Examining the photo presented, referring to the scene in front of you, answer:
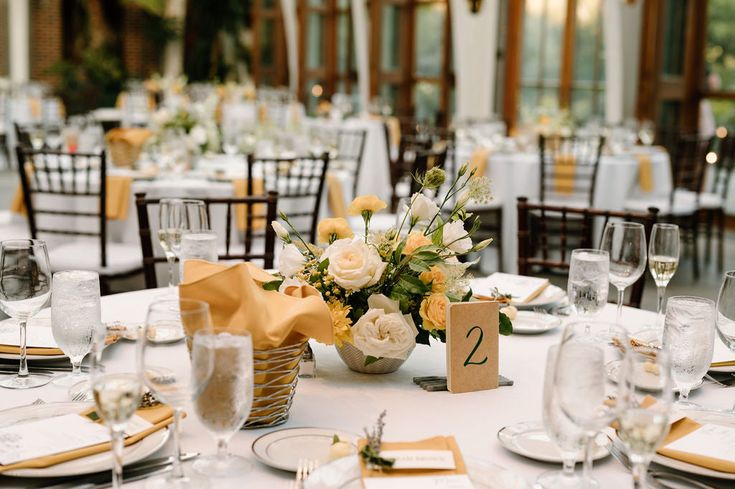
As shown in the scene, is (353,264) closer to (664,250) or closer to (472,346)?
(472,346)

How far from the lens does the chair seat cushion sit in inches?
159

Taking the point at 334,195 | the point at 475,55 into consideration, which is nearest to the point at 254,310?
the point at 334,195

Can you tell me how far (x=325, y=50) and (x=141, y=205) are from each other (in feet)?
33.9

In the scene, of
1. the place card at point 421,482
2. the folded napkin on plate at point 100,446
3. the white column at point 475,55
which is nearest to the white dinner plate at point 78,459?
the folded napkin on plate at point 100,446

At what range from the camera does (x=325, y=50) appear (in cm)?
1284

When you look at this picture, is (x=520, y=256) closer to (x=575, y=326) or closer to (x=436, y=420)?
(x=436, y=420)

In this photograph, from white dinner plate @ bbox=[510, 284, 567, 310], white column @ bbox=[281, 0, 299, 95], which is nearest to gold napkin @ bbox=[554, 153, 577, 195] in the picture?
white dinner plate @ bbox=[510, 284, 567, 310]

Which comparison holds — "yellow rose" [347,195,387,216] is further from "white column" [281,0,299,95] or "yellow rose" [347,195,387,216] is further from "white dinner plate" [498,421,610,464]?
"white column" [281,0,299,95]

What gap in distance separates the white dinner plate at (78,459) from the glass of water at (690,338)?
0.82m

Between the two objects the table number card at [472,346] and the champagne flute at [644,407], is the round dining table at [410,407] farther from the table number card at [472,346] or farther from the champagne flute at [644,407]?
the champagne flute at [644,407]

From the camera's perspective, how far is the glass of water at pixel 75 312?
164cm

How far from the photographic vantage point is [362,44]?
37.7 ft

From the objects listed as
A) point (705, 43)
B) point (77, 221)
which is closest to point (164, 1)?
point (705, 43)

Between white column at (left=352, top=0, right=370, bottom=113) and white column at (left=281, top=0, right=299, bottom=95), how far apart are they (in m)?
1.66
